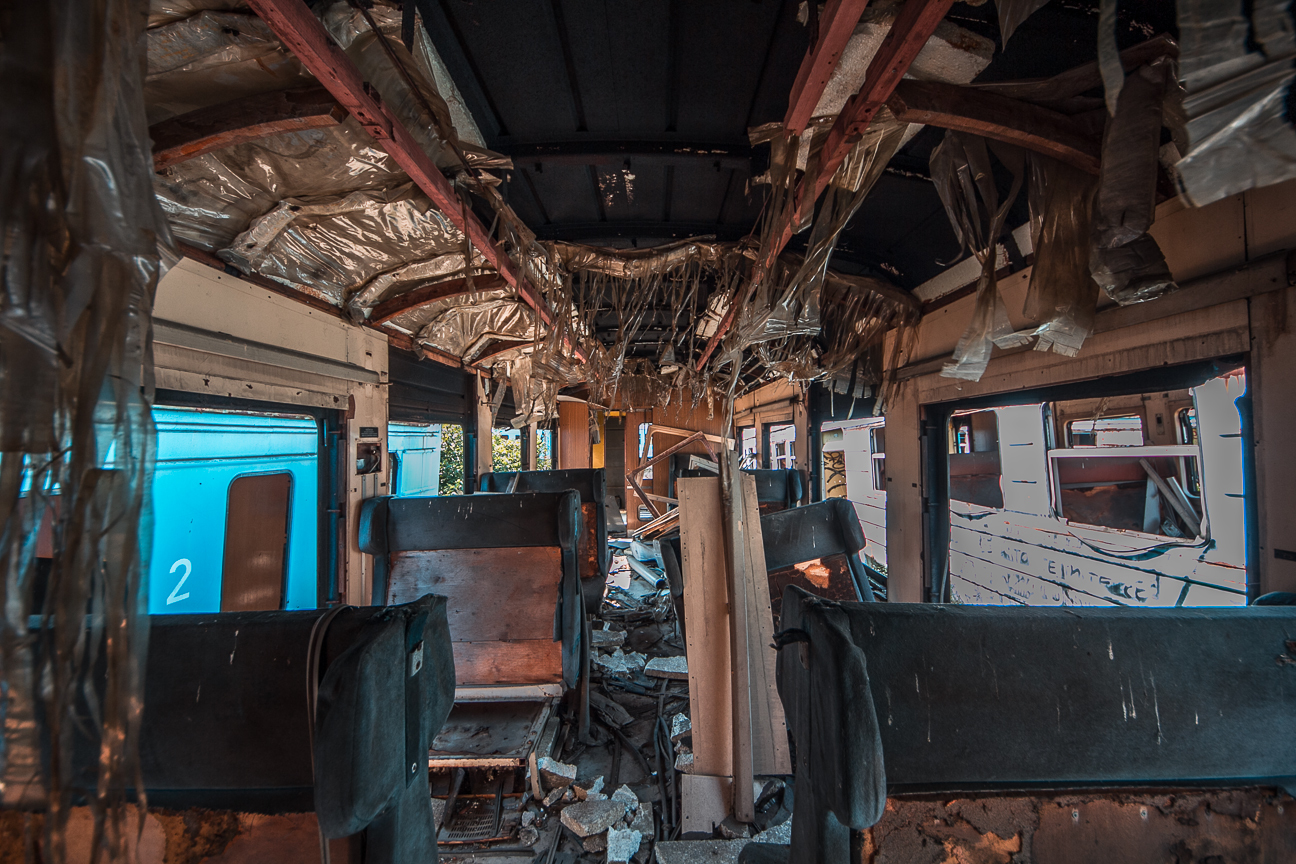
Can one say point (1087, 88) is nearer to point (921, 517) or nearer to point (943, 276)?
point (943, 276)

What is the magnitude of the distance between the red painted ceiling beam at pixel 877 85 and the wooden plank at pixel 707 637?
1351mm

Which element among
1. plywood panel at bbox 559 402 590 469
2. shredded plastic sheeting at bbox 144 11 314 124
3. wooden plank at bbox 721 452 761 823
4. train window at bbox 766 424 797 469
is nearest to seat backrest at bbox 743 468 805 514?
wooden plank at bbox 721 452 761 823

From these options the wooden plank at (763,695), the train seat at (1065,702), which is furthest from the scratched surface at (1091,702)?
the wooden plank at (763,695)

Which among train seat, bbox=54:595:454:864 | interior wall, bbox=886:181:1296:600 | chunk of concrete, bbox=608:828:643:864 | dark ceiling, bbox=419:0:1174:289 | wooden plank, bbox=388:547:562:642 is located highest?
dark ceiling, bbox=419:0:1174:289

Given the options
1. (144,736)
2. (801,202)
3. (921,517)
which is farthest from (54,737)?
(921,517)

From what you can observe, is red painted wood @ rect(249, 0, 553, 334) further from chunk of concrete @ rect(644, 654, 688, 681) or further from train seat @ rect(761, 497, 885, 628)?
chunk of concrete @ rect(644, 654, 688, 681)

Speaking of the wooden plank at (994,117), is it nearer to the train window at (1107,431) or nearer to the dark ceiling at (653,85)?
the dark ceiling at (653,85)

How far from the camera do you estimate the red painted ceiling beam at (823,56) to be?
34.2 inches

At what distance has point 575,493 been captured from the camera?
A: 291cm

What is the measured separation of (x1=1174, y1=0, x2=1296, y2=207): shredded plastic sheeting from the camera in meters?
0.61

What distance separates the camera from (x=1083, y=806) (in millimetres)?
976

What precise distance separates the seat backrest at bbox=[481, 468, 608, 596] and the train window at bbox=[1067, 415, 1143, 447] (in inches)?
173

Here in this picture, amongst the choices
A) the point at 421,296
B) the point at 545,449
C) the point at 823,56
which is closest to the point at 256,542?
the point at 421,296

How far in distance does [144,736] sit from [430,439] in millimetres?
4297
